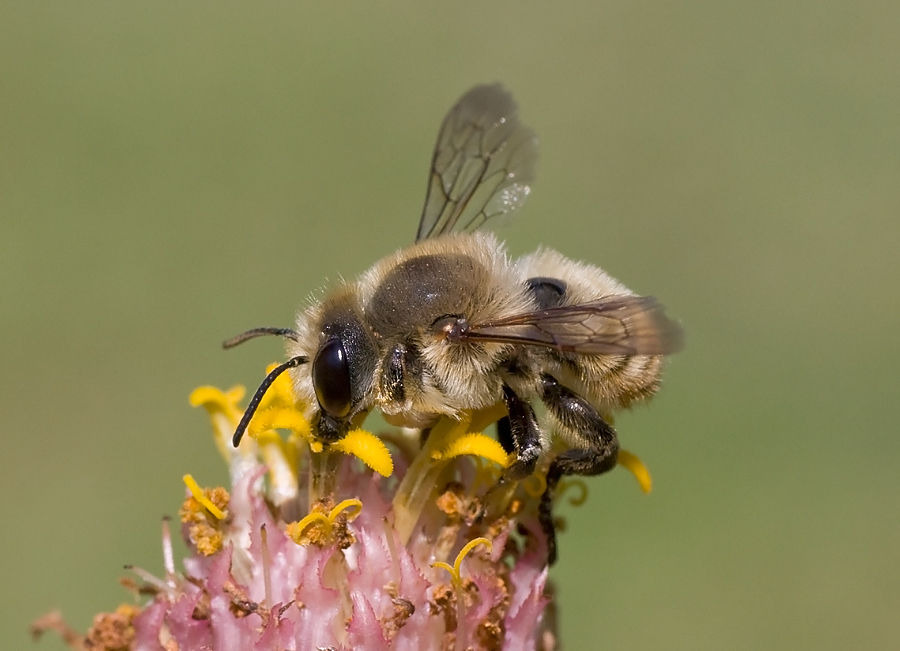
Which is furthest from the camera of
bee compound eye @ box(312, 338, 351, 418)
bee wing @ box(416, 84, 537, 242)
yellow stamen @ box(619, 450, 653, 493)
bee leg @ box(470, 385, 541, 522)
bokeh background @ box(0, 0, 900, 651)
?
bokeh background @ box(0, 0, 900, 651)

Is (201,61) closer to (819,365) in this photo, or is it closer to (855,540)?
(819,365)

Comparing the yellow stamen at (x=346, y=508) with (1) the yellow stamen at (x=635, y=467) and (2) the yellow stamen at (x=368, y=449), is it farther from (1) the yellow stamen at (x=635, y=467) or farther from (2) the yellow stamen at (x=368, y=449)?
(1) the yellow stamen at (x=635, y=467)

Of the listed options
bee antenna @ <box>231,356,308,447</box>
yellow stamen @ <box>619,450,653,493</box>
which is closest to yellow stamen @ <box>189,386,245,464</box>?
bee antenna @ <box>231,356,308,447</box>

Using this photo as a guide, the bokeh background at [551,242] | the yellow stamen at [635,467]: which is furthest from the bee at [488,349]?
the bokeh background at [551,242]

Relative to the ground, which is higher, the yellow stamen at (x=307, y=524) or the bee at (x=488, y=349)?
the bee at (x=488, y=349)

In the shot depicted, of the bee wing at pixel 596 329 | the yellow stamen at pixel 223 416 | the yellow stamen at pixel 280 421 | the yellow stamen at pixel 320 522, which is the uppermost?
the yellow stamen at pixel 223 416

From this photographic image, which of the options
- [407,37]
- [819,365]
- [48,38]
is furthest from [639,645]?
Result: [48,38]

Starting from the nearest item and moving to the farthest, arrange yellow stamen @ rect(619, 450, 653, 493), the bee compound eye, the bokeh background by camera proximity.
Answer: the bee compound eye, yellow stamen @ rect(619, 450, 653, 493), the bokeh background

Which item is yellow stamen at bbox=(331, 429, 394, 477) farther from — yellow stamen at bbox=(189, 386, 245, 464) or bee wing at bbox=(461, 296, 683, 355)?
yellow stamen at bbox=(189, 386, 245, 464)
